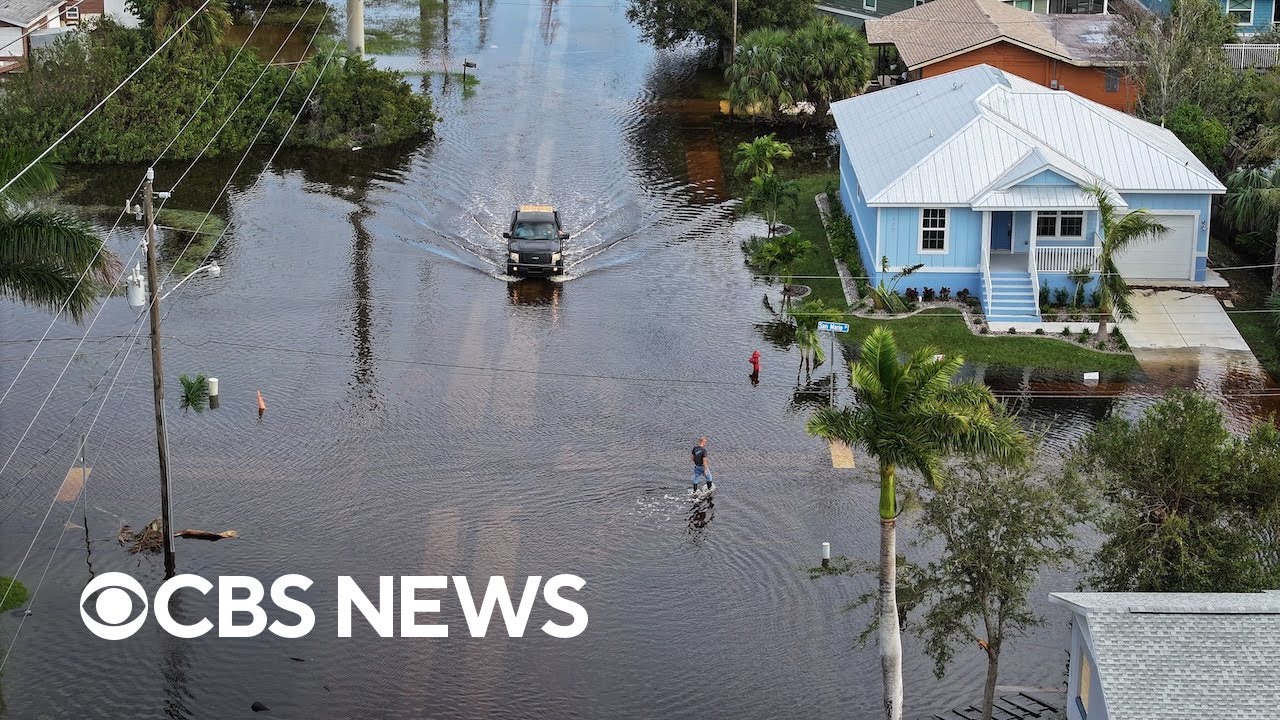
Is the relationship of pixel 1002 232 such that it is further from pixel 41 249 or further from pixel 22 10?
pixel 22 10

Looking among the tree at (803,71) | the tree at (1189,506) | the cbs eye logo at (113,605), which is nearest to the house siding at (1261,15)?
the tree at (803,71)

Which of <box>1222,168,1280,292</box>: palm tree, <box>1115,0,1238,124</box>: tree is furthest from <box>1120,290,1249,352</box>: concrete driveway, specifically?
<box>1115,0,1238,124</box>: tree

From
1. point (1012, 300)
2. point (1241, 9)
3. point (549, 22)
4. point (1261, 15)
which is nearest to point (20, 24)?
point (549, 22)

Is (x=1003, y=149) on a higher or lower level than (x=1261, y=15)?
lower

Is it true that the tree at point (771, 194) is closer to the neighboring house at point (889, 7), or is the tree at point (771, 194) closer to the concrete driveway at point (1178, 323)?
the concrete driveway at point (1178, 323)

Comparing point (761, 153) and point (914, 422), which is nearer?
point (914, 422)

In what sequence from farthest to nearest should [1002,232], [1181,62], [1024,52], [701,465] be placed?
Result: [1024,52] < [1181,62] < [1002,232] < [701,465]

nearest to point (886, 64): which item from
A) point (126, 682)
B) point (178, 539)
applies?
point (178, 539)

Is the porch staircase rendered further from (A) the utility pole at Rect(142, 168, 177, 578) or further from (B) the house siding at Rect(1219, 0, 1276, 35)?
(B) the house siding at Rect(1219, 0, 1276, 35)
